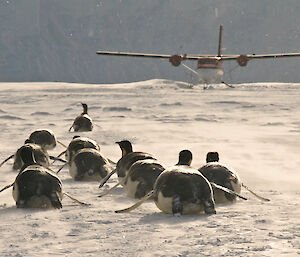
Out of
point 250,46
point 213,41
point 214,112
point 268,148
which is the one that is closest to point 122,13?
point 213,41

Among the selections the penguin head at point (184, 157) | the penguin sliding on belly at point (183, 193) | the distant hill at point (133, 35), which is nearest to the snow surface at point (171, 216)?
the penguin sliding on belly at point (183, 193)

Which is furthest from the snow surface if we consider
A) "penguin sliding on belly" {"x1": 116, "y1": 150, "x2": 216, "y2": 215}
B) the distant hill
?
the distant hill

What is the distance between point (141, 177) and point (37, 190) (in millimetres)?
1333

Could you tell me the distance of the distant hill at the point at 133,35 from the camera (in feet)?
452

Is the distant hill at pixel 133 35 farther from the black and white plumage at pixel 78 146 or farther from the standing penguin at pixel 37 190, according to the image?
the standing penguin at pixel 37 190

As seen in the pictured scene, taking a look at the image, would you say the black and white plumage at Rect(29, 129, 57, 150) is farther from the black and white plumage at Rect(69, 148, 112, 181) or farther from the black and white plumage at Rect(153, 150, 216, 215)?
the black and white plumage at Rect(153, 150, 216, 215)

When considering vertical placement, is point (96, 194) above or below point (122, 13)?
below

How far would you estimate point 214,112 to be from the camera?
86.5ft

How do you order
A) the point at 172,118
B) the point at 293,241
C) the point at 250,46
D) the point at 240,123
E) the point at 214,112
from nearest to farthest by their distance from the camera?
the point at 293,241, the point at 240,123, the point at 172,118, the point at 214,112, the point at 250,46

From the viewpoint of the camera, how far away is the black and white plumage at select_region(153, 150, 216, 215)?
247 inches

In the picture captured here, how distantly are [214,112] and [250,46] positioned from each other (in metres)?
130

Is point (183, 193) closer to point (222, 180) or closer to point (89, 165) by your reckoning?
point (222, 180)

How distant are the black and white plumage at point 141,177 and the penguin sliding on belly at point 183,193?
82cm

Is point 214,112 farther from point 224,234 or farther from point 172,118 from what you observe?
point 224,234
